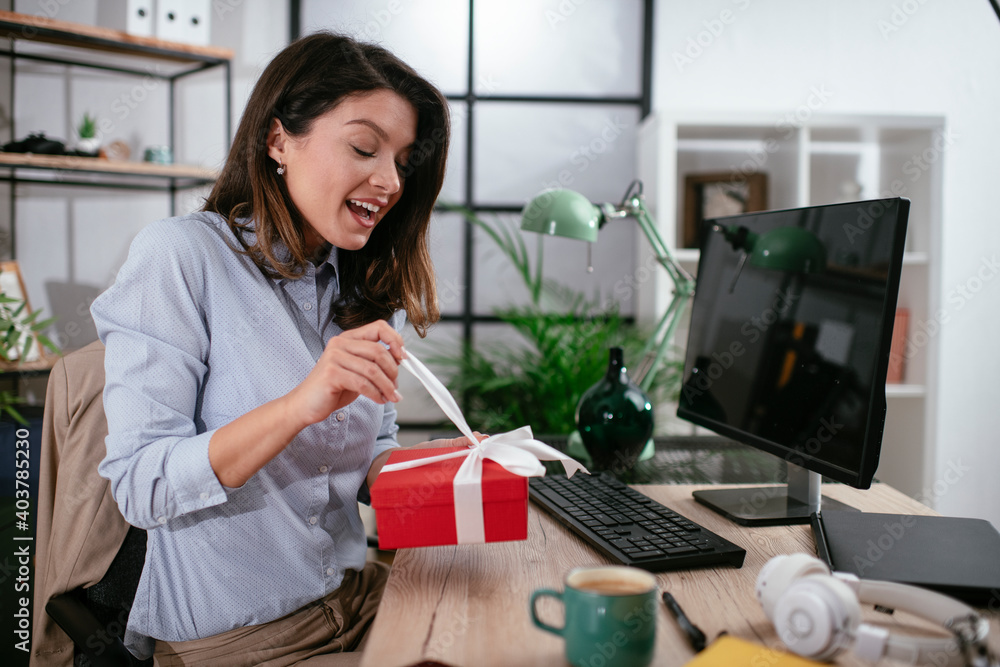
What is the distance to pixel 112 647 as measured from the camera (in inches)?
38.4

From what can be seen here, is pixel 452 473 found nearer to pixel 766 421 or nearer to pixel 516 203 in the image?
pixel 766 421

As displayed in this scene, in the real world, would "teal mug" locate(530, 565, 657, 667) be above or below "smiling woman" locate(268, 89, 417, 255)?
Answer: below

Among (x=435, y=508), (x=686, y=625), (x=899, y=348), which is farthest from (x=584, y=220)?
(x=899, y=348)

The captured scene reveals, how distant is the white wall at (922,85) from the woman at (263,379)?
6.60 ft

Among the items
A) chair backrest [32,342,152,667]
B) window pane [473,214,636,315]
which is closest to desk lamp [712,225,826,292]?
chair backrest [32,342,152,667]

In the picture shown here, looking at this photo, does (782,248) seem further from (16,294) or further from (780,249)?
(16,294)

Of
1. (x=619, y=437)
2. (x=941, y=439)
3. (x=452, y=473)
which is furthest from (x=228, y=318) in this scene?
(x=941, y=439)

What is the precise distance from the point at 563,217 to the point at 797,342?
1.98 ft

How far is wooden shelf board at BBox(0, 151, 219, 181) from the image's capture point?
218 centimetres

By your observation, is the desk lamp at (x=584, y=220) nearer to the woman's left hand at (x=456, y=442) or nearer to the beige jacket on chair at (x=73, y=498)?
the woman's left hand at (x=456, y=442)

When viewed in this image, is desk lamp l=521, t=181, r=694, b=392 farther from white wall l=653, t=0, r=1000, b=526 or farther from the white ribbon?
white wall l=653, t=0, r=1000, b=526

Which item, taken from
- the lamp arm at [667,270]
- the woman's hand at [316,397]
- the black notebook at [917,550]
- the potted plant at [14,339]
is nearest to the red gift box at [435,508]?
the woman's hand at [316,397]

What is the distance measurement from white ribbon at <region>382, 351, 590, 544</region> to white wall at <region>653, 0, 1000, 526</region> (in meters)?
2.30

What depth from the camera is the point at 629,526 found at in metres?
0.95
